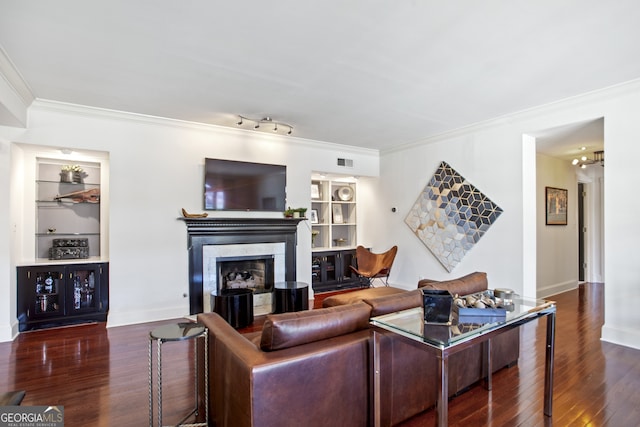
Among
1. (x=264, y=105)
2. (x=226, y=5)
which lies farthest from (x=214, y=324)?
(x=264, y=105)

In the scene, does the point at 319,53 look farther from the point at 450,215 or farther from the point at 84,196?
the point at 84,196

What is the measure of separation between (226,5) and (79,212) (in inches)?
162

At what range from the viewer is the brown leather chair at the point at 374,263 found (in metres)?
5.82

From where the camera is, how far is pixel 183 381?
2729mm

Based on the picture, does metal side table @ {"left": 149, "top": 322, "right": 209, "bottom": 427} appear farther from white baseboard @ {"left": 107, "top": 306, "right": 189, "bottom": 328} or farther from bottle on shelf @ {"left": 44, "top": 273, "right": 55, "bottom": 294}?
bottle on shelf @ {"left": 44, "top": 273, "right": 55, "bottom": 294}

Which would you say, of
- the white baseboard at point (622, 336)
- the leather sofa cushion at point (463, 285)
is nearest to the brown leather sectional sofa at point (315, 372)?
the leather sofa cushion at point (463, 285)

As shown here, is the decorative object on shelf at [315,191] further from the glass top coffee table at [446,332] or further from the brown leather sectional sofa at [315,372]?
the glass top coffee table at [446,332]

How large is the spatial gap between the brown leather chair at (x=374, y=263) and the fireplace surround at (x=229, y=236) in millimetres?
1286

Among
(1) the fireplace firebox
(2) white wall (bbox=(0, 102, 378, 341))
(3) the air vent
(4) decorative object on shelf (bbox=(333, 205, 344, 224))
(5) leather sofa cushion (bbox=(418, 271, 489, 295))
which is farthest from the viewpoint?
(4) decorative object on shelf (bbox=(333, 205, 344, 224))

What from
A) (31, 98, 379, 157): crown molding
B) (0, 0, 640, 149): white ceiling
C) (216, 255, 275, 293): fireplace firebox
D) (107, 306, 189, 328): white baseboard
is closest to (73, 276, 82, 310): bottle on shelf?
(107, 306, 189, 328): white baseboard

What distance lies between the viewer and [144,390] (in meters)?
2.59

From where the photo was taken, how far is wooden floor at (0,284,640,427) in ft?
7.27

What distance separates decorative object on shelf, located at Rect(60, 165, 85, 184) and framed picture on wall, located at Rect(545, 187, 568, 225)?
7492mm

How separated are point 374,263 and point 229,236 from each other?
2.81m
